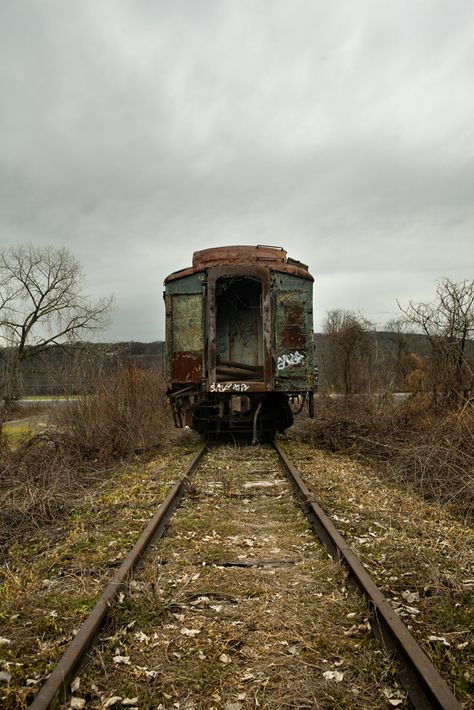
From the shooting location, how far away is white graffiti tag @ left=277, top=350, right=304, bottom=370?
10438 mm

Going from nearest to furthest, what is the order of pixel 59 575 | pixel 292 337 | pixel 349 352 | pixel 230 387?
pixel 59 575, pixel 230 387, pixel 292 337, pixel 349 352

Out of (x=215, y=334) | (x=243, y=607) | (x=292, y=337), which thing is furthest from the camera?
(x=292, y=337)

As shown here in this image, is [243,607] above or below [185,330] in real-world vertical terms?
below

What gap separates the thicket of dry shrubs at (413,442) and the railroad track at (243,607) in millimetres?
1949

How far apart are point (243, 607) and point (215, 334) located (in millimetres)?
7259

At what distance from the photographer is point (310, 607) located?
340cm

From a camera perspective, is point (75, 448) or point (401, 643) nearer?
point (401, 643)

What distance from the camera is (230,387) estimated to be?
33.8ft

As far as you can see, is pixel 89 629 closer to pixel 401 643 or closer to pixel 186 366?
pixel 401 643

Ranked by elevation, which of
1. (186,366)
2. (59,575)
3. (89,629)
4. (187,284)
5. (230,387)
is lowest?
(59,575)

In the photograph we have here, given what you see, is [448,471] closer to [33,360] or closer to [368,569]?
[368,569]

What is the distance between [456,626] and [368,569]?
91 centimetres

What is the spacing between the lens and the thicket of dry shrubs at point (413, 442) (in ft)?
21.2

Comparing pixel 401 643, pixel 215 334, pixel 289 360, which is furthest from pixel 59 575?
pixel 289 360
